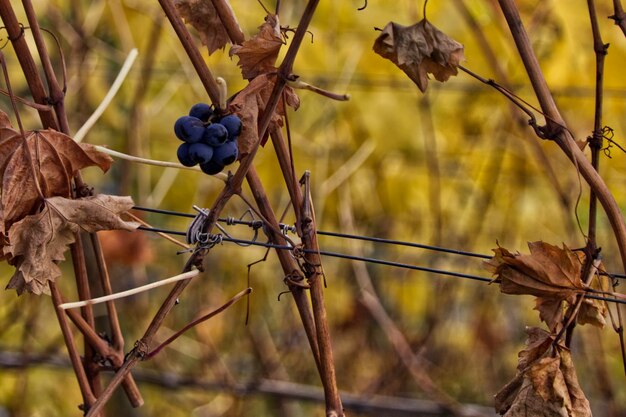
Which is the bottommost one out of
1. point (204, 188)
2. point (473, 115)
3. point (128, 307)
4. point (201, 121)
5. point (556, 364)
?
point (556, 364)

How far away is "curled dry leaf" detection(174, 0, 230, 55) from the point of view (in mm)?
979

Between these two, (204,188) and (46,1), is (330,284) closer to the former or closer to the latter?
(204,188)

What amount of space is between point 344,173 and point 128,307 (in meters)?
0.94

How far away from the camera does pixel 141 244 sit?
2.60 m

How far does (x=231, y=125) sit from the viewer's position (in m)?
0.79

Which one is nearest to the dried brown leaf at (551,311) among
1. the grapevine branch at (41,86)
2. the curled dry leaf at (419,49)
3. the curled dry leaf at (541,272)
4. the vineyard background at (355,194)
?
the curled dry leaf at (541,272)

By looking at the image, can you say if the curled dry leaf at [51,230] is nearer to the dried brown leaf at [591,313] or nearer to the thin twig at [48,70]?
the thin twig at [48,70]

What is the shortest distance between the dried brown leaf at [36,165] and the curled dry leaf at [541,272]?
1.37 ft

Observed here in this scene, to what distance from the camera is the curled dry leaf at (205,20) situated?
98 cm

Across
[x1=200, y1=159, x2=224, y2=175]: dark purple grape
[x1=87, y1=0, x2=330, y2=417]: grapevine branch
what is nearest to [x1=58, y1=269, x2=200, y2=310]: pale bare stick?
[x1=87, y1=0, x2=330, y2=417]: grapevine branch

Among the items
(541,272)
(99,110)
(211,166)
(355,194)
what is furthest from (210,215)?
(355,194)

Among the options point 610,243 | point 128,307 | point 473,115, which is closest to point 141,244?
point 128,307

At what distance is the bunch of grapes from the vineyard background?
141 cm

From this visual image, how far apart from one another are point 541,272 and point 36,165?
1.66 feet
